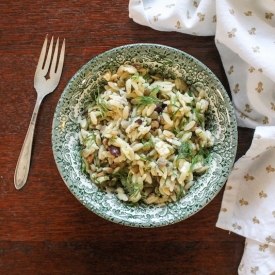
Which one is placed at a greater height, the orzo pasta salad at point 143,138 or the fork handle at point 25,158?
the orzo pasta salad at point 143,138

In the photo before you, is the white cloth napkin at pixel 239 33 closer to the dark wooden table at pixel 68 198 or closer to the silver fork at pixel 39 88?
the dark wooden table at pixel 68 198

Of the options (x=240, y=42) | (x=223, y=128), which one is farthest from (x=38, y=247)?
(x=240, y=42)

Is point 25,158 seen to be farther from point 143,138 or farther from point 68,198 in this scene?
point 143,138

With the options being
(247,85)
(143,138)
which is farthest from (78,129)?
(247,85)

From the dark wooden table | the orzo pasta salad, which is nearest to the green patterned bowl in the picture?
the orzo pasta salad

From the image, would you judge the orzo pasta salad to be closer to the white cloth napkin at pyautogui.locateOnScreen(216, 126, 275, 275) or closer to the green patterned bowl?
the green patterned bowl

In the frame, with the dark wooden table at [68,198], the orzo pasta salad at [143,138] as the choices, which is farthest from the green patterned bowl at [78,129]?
the dark wooden table at [68,198]
